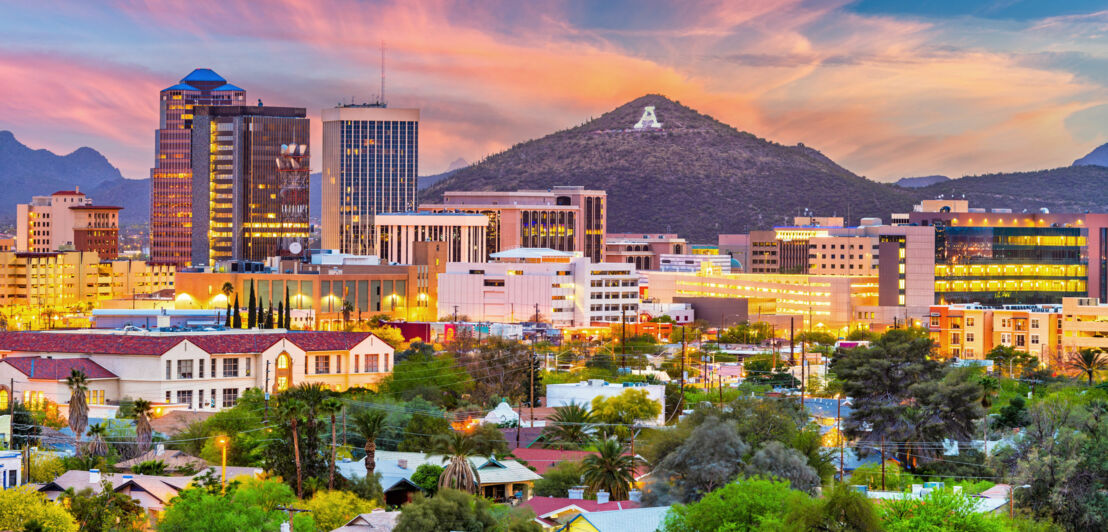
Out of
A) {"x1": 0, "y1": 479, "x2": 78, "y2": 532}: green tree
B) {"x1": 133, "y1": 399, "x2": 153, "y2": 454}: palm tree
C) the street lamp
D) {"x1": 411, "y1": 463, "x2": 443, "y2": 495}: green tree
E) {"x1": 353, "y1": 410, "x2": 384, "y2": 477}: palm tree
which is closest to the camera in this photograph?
{"x1": 0, "y1": 479, "x2": 78, "y2": 532}: green tree

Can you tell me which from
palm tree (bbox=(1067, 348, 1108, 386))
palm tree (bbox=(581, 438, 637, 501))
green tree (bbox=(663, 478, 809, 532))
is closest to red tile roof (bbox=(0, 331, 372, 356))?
palm tree (bbox=(581, 438, 637, 501))

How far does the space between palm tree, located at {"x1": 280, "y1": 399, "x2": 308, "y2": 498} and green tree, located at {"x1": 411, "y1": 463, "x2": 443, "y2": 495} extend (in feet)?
17.4

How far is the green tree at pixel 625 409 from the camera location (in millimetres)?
87375

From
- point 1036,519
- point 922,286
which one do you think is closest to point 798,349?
point 922,286

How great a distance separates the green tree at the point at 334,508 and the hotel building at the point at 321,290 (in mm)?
113615

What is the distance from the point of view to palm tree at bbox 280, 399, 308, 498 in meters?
62.3

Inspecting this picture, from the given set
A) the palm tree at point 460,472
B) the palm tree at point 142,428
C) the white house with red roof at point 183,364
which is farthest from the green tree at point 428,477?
the white house with red roof at point 183,364

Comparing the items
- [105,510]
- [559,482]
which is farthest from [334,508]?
[559,482]

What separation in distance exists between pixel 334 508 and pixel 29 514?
10.9 meters

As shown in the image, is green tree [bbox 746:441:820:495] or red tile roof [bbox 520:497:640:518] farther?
green tree [bbox 746:441:820:495]

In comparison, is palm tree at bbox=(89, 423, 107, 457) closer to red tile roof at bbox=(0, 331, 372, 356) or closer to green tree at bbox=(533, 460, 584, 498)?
green tree at bbox=(533, 460, 584, 498)

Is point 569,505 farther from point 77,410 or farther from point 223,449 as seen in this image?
point 77,410

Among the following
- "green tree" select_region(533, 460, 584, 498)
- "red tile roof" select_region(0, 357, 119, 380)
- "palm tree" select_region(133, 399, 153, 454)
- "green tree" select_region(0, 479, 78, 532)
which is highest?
"red tile roof" select_region(0, 357, 119, 380)

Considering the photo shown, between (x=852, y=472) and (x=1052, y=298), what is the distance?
13336 cm
